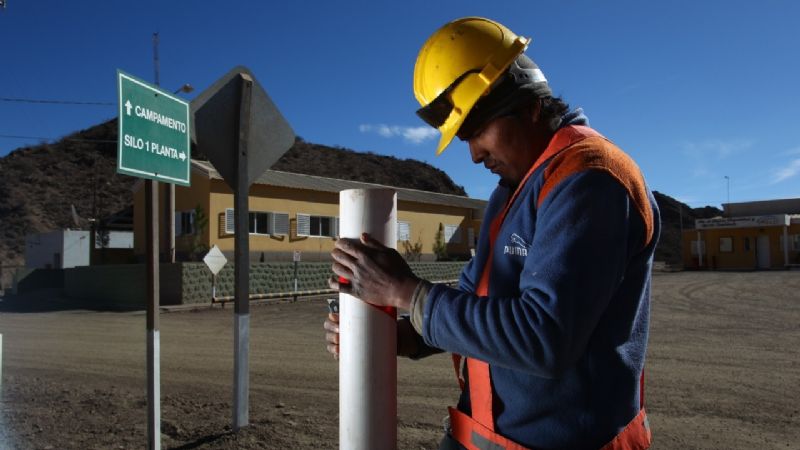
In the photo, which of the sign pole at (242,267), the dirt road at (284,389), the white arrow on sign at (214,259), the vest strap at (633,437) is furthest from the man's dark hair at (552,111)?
the white arrow on sign at (214,259)

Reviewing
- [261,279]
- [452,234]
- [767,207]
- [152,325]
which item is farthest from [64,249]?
[767,207]

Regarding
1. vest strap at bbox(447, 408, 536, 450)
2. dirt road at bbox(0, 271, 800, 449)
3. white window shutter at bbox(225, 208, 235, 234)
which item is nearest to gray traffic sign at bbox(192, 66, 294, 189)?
dirt road at bbox(0, 271, 800, 449)

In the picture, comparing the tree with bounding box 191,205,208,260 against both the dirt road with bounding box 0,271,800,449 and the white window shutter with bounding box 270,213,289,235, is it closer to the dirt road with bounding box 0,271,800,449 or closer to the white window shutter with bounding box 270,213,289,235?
the white window shutter with bounding box 270,213,289,235

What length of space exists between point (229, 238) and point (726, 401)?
22.4 m

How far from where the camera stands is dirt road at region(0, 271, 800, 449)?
486 centimetres

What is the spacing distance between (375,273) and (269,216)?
26958 mm

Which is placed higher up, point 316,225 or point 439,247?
point 316,225

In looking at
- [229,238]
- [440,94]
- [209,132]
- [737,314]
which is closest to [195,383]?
[209,132]

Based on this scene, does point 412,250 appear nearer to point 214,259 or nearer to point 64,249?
point 214,259

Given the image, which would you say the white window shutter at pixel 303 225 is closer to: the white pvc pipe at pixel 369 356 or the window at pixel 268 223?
the window at pixel 268 223

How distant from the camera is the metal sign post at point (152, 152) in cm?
340

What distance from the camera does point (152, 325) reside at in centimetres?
376

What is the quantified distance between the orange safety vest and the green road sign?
2597 millimetres

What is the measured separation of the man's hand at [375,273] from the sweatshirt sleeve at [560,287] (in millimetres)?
156
